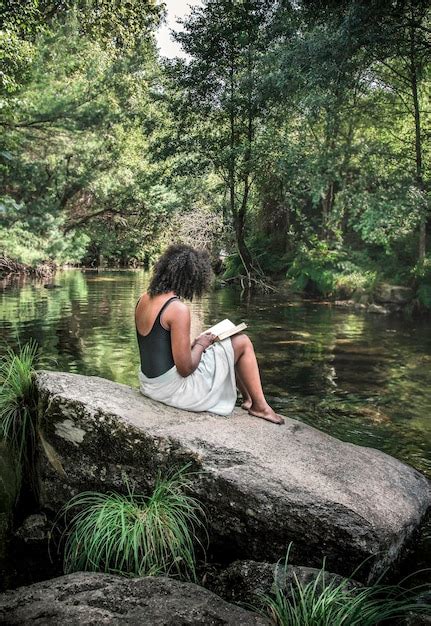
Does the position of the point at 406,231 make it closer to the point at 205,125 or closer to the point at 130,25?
the point at 205,125

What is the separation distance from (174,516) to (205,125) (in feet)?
72.1

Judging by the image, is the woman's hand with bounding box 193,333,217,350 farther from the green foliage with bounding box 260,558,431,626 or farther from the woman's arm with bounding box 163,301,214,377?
the green foliage with bounding box 260,558,431,626

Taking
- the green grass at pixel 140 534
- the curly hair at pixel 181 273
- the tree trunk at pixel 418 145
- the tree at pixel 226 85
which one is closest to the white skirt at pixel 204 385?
the curly hair at pixel 181 273

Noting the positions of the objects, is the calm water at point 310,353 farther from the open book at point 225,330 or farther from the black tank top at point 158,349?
the black tank top at point 158,349

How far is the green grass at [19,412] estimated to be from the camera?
4.05 metres

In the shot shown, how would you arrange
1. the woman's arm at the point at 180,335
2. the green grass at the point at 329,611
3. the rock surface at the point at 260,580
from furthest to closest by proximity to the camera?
the woman's arm at the point at 180,335 → the rock surface at the point at 260,580 → the green grass at the point at 329,611

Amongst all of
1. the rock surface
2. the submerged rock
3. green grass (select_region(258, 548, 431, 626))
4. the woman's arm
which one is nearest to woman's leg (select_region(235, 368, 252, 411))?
the woman's arm

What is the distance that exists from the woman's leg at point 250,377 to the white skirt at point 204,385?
7 centimetres

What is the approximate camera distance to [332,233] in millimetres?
23406

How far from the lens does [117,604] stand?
2373mm

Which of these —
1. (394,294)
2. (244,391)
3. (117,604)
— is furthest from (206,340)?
(394,294)

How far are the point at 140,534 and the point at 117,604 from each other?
0.83 metres

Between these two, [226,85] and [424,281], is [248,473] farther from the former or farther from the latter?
[226,85]

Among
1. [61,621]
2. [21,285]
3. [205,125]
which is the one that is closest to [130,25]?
[205,125]
